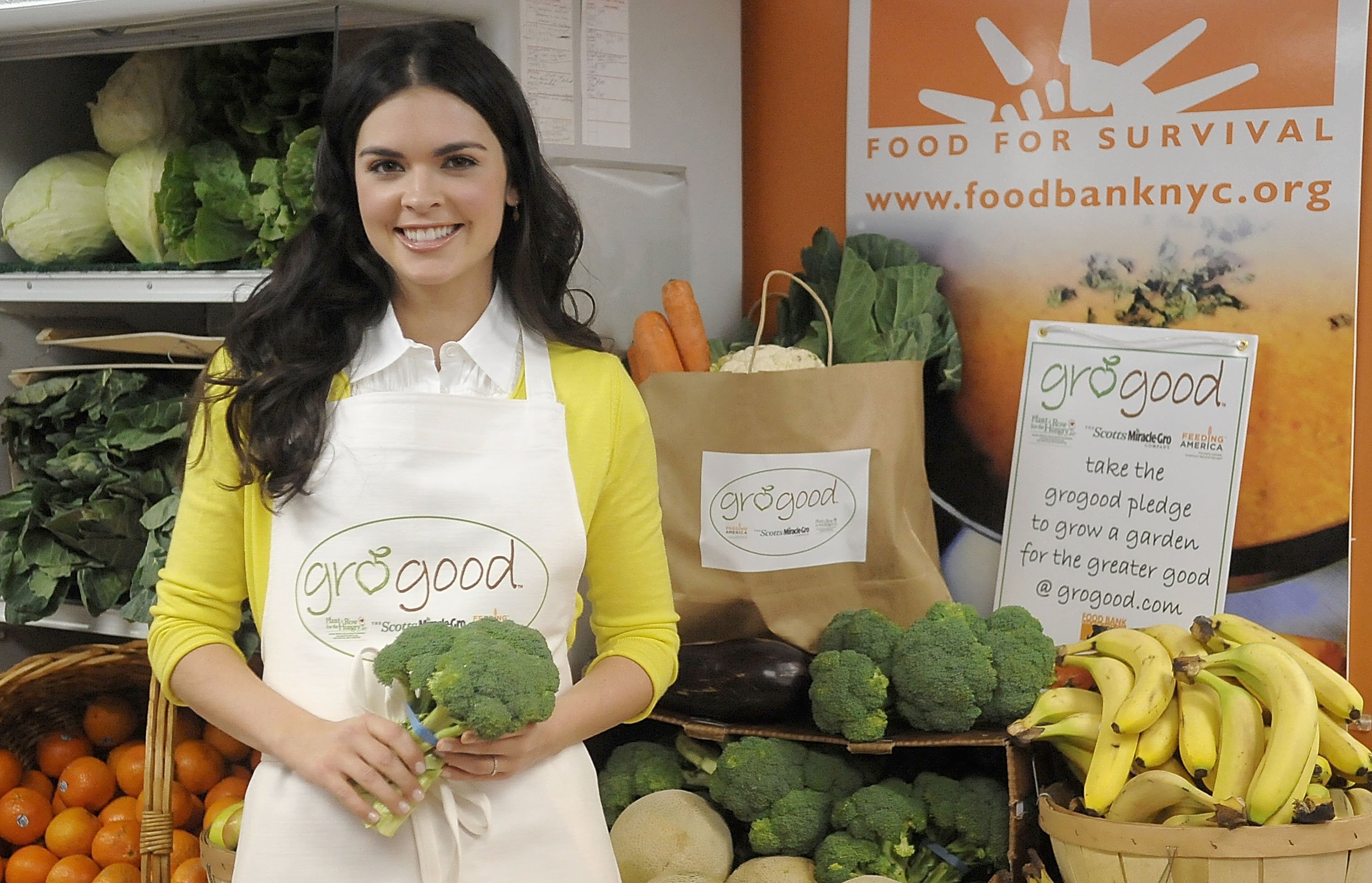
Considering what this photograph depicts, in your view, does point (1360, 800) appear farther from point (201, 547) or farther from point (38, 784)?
point (38, 784)

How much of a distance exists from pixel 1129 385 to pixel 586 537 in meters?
1.30

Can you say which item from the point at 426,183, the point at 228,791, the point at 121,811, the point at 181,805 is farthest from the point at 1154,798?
the point at 121,811

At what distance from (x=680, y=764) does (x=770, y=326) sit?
3.17 feet

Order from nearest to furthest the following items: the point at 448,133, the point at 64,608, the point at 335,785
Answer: the point at 335,785 → the point at 448,133 → the point at 64,608

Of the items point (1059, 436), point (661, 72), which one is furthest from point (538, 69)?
point (1059, 436)

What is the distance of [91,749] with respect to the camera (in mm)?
2533

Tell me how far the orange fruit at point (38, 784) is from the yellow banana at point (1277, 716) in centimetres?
208

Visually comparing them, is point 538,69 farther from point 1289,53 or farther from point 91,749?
point 91,749

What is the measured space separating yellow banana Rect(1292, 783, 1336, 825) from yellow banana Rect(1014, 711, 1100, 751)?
29 cm

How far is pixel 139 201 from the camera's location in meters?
2.32

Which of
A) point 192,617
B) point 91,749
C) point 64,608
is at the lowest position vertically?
point 91,749

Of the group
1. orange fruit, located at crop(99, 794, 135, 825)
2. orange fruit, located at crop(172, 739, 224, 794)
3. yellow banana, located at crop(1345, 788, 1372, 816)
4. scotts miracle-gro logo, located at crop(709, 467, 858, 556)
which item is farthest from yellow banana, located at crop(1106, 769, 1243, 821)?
orange fruit, located at crop(99, 794, 135, 825)

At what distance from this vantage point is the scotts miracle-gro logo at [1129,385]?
228 centimetres

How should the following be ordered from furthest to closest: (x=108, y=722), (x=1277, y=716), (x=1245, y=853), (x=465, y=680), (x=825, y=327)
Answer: (x=108, y=722), (x=825, y=327), (x=1277, y=716), (x=1245, y=853), (x=465, y=680)
